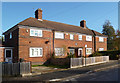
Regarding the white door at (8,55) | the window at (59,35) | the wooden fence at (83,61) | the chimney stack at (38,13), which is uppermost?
the chimney stack at (38,13)

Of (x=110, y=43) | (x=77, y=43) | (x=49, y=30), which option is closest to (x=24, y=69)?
(x=49, y=30)

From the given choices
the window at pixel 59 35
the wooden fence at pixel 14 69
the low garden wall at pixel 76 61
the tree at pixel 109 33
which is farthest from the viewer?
the tree at pixel 109 33

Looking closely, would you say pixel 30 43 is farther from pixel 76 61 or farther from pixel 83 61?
pixel 83 61

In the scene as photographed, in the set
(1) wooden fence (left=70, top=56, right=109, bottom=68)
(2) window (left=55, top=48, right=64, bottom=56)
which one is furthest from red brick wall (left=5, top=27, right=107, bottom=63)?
(1) wooden fence (left=70, top=56, right=109, bottom=68)

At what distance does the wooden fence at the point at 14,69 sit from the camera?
9.70 metres

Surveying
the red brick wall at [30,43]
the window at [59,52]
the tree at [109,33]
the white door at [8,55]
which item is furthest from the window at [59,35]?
the tree at [109,33]

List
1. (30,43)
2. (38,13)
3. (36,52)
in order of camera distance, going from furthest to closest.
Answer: (38,13), (36,52), (30,43)

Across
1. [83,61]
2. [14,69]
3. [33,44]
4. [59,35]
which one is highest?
[59,35]

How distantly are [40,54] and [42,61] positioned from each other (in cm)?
117

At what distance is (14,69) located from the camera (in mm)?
9844

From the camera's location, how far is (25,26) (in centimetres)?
1712

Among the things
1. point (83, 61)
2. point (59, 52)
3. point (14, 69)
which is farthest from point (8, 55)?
point (83, 61)

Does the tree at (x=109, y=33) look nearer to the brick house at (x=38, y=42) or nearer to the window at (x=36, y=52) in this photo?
the brick house at (x=38, y=42)

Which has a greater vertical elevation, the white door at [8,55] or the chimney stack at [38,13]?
the chimney stack at [38,13]
